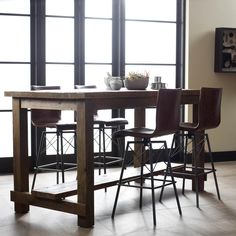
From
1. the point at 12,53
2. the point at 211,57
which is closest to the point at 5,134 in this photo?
the point at 12,53

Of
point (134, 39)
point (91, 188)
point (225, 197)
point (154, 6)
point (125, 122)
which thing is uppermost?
point (154, 6)

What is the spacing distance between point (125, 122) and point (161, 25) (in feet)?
6.03

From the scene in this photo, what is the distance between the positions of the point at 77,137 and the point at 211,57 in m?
3.43

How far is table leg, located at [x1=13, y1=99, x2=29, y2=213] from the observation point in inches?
162

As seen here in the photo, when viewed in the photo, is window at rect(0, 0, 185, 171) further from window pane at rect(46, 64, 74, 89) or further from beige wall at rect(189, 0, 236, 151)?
beige wall at rect(189, 0, 236, 151)

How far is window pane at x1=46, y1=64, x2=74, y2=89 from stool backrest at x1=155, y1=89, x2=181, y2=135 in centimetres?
234

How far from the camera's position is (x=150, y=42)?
6.57m

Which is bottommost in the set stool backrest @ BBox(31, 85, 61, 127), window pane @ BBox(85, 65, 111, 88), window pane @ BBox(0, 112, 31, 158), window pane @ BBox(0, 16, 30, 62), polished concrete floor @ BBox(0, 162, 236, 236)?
polished concrete floor @ BBox(0, 162, 236, 236)

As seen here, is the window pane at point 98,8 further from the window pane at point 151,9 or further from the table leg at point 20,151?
the table leg at point 20,151

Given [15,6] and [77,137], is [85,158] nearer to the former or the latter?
[77,137]

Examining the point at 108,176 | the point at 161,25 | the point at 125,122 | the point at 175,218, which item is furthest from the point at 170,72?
the point at 175,218

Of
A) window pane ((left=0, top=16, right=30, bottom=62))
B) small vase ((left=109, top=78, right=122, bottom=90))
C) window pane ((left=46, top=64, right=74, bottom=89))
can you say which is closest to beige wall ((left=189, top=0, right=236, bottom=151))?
window pane ((left=46, top=64, right=74, bottom=89))

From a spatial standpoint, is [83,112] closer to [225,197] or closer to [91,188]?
[91,188]

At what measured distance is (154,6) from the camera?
6.54 meters
